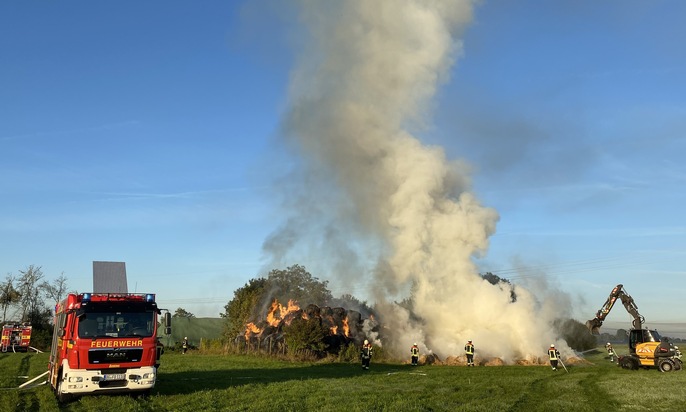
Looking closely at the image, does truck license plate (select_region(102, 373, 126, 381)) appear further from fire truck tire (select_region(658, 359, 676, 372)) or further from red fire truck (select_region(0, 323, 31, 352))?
red fire truck (select_region(0, 323, 31, 352))

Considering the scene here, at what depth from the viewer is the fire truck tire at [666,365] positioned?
35.2 metres

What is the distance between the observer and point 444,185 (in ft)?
171

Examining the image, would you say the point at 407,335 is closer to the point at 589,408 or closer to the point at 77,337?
the point at 589,408

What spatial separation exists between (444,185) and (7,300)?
7376 cm

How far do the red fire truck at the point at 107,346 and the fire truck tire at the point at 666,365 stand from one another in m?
32.4

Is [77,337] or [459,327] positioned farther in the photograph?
[459,327]

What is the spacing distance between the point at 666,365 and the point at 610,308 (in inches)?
394

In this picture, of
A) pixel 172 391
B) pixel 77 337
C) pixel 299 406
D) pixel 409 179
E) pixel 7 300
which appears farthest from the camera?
pixel 7 300

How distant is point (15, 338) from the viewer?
64.0 m

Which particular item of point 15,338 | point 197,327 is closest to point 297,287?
point 197,327

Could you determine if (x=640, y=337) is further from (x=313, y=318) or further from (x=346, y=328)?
(x=313, y=318)

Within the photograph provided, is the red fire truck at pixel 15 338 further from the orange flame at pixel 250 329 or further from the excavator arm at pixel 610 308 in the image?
the excavator arm at pixel 610 308

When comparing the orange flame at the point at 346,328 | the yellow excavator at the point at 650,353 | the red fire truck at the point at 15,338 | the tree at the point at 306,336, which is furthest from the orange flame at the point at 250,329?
the yellow excavator at the point at 650,353

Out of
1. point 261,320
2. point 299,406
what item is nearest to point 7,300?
point 261,320
